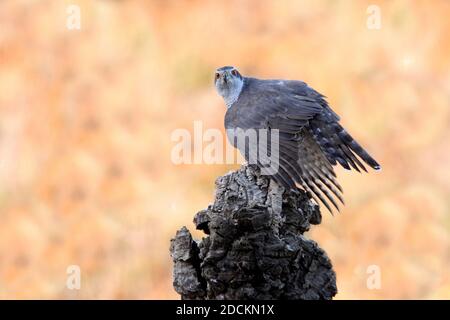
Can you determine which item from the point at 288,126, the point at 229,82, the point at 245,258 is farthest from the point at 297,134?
the point at 245,258

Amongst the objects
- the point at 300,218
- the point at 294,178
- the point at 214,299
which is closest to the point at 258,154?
the point at 294,178

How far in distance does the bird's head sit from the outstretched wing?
9 cm

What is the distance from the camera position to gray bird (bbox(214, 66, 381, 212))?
6.84m

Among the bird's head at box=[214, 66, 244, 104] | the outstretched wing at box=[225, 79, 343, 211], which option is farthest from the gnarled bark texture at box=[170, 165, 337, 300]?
the bird's head at box=[214, 66, 244, 104]

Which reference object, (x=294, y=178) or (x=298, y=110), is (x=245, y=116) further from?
(x=294, y=178)

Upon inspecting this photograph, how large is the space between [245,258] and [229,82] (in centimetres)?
303

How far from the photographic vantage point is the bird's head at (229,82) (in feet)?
26.2

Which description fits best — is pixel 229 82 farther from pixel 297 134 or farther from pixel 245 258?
pixel 245 258

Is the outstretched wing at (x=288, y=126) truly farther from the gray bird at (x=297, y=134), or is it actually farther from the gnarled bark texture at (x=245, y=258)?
the gnarled bark texture at (x=245, y=258)

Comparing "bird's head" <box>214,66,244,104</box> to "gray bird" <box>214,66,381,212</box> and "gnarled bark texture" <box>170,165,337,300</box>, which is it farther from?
"gnarled bark texture" <box>170,165,337,300</box>

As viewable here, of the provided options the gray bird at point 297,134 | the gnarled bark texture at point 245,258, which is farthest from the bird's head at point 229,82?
the gnarled bark texture at point 245,258

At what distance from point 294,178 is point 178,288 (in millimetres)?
1564
